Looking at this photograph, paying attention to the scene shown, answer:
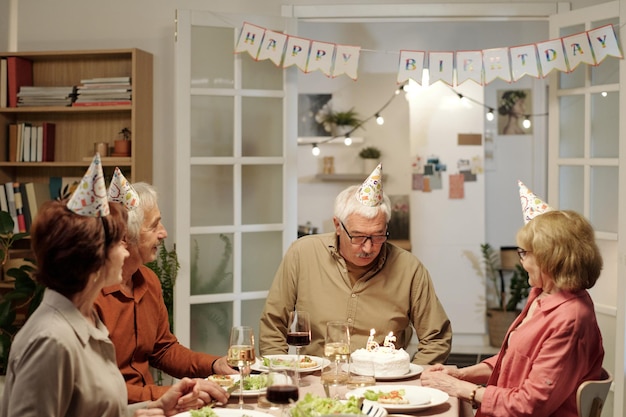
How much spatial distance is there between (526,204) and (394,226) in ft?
15.3

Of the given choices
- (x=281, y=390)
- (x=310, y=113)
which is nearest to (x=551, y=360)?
(x=281, y=390)

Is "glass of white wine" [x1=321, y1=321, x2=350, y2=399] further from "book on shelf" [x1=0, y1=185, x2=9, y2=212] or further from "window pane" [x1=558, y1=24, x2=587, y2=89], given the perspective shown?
"book on shelf" [x1=0, y1=185, x2=9, y2=212]

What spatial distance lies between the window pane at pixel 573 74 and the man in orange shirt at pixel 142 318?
271 cm

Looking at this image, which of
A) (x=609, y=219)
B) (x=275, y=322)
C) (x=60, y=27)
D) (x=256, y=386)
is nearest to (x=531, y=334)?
(x=256, y=386)

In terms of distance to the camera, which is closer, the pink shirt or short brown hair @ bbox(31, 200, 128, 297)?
short brown hair @ bbox(31, 200, 128, 297)

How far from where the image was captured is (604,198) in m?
4.42

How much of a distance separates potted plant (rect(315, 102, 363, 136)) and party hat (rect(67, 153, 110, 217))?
5.85 metres

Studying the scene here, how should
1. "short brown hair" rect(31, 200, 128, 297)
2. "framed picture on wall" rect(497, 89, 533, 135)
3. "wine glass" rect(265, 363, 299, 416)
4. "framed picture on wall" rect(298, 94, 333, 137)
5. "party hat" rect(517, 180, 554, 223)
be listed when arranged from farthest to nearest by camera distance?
1. "framed picture on wall" rect(298, 94, 333, 137)
2. "framed picture on wall" rect(497, 89, 533, 135)
3. "party hat" rect(517, 180, 554, 223)
4. "wine glass" rect(265, 363, 299, 416)
5. "short brown hair" rect(31, 200, 128, 297)

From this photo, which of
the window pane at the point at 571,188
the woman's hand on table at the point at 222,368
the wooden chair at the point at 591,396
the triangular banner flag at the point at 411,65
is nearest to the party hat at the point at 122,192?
the woman's hand on table at the point at 222,368

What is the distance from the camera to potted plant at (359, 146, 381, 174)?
7637 millimetres

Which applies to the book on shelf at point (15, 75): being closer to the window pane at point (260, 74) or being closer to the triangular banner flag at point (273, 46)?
the window pane at point (260, 74)

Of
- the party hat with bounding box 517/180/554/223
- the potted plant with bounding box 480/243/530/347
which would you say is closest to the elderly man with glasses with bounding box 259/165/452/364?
the party hat with bounding box 517/180/554/223

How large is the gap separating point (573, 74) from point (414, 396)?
2.77m

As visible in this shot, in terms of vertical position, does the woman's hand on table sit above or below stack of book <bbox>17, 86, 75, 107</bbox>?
below
